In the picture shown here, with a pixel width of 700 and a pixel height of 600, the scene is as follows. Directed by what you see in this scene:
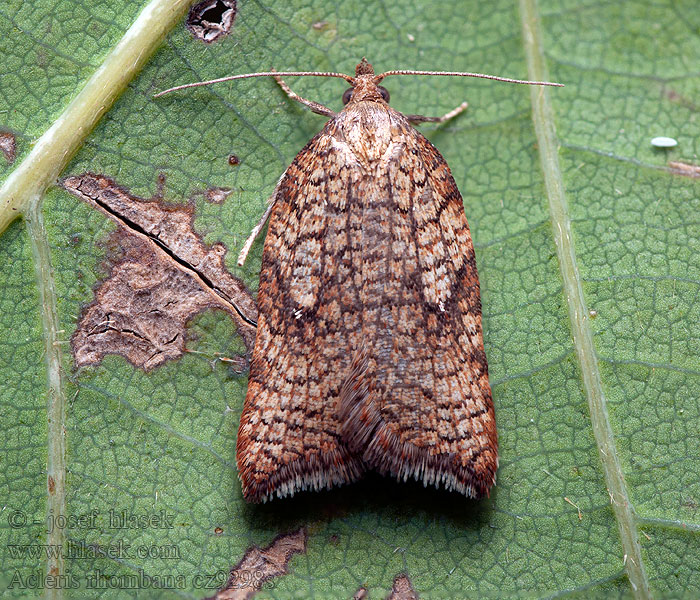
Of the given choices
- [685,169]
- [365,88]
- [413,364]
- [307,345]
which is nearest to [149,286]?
[307,345]

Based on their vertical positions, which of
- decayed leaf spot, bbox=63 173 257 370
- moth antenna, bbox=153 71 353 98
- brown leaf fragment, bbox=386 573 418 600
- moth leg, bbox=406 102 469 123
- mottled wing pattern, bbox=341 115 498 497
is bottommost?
brown leaf fragment, bbox=386 573 418 600

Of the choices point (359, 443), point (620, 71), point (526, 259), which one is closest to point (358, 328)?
point (359, 443)

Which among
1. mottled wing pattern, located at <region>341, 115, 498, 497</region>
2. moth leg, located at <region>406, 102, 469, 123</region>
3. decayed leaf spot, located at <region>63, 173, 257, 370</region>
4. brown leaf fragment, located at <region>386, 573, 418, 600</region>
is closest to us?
mottled wing pattern, located at <region>341, 115, 498, 497</region>

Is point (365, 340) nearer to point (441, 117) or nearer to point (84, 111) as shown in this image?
point (441, 117)

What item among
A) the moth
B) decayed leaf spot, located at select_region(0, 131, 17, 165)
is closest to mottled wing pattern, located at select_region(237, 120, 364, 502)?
the moth

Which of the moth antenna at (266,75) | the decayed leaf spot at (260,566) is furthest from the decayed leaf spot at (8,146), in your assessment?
the decayed leaf spot at (260,566)

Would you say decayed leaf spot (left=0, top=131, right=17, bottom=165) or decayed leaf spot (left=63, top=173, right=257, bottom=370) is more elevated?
decayed leaf spot (left=0, top=131, right=17, bottom=165)

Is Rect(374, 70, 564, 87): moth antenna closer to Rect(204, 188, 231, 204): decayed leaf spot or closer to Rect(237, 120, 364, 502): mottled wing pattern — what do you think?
Rect(237, 120, 364, 502): mottled wing pattern
